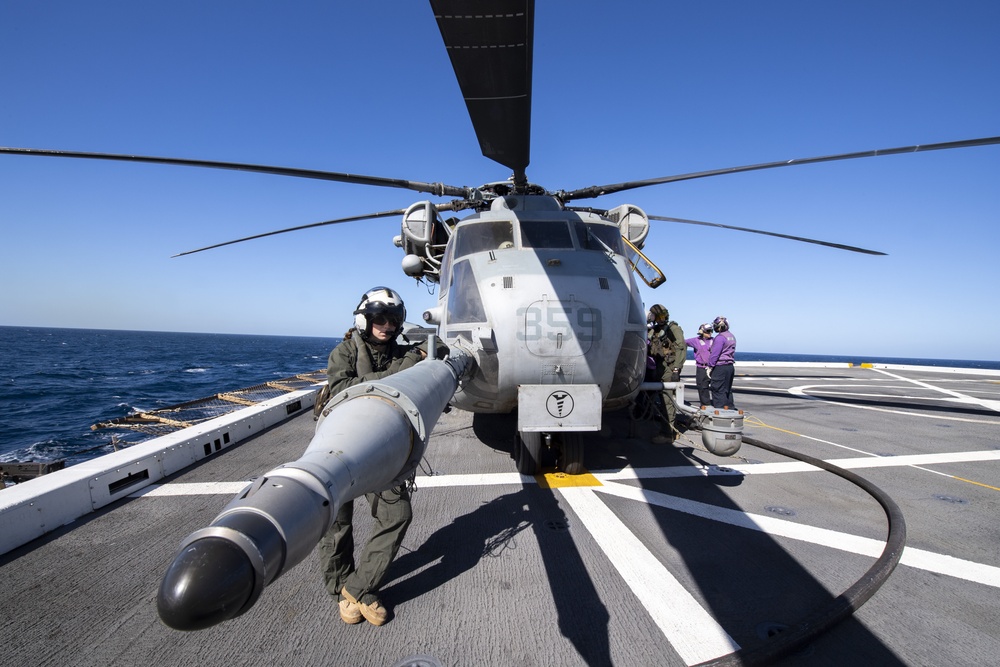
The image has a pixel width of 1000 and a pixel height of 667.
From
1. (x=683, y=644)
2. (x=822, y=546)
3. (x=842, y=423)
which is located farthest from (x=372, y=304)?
(x=842, y=423)

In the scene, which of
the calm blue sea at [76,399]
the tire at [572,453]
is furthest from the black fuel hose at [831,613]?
the calm blue sea at [76,399]

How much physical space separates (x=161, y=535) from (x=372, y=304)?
10.5 feet

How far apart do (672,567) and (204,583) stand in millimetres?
3627

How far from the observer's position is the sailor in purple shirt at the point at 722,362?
7.30 metres

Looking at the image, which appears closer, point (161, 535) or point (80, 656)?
point (80, 656)

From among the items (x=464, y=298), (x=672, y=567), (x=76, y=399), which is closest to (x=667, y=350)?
(x=464, y=298)

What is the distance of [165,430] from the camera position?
25.6ft

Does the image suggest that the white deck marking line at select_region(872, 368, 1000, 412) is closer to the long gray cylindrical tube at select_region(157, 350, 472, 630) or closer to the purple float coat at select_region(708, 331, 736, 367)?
the purple float coat at select_region(708, 331, 736, 367)

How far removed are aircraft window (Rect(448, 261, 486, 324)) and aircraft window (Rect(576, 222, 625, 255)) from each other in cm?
151

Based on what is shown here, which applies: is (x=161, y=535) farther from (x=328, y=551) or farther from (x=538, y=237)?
(x=538, y=237)

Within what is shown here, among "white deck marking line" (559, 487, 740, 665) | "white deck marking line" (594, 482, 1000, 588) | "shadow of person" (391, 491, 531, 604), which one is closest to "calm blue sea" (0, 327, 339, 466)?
"shadow of person" (391, 491, 531, 604)

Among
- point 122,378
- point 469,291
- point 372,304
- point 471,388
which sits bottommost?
point 122,378

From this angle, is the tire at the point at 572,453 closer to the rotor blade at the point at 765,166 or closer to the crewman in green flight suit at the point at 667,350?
the crewman in green flight suit at the point at 667,350

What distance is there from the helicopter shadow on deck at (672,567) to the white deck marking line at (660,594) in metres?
0.11
